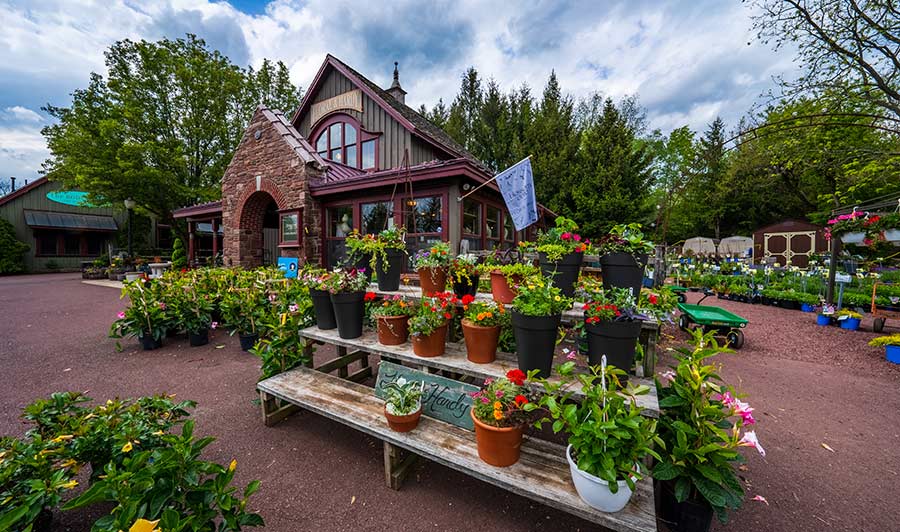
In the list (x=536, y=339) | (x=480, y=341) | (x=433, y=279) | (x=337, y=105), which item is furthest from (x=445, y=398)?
(x=337, y=105)

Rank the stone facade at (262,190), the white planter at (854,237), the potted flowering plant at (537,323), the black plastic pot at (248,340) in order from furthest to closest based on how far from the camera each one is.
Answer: the stone facade at (262,190)
the white planter at (854,237)
the black plastic pot at (248,340)
the potted flowering plant at (537,323)

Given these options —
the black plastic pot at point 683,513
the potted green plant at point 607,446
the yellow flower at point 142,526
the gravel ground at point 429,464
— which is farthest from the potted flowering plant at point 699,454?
the yellow flower at point 142,526

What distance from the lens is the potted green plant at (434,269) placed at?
9.36ft

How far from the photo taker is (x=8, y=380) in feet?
12.3

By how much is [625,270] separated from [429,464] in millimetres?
2059

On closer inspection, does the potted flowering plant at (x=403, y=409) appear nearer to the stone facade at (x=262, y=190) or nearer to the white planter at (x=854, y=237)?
the stone facade at (x=262, y=190)

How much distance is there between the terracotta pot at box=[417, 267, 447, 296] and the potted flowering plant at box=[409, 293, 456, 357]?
14.1 inches

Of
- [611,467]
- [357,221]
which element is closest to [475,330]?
[611,467]

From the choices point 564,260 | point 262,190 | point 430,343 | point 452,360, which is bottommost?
point 452,360

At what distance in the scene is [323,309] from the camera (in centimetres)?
309

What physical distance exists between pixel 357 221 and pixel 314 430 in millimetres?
6189

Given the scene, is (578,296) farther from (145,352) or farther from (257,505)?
(145,352)

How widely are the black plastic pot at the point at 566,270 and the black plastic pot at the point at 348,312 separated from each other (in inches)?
64.9

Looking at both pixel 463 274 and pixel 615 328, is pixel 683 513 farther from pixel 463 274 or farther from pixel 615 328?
pixel 463 274
